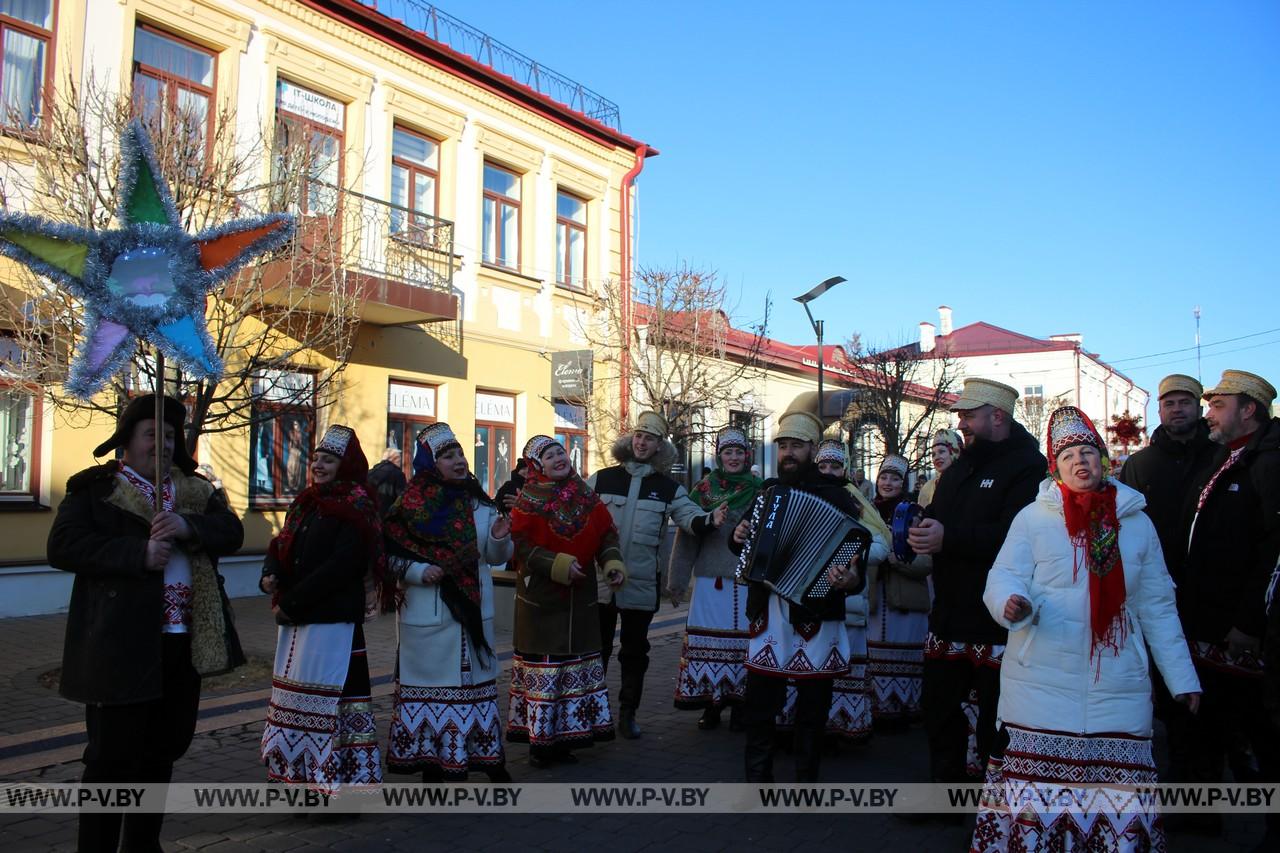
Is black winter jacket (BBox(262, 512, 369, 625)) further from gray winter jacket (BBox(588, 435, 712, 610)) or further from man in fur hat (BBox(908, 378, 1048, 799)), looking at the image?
man in fur hat (BBox(908, 378, 1048, 799))

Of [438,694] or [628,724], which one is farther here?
[628,724]

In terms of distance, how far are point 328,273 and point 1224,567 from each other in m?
8.84

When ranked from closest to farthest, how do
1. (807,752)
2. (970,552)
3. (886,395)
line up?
(970,552) < (807,752) < (886,395)

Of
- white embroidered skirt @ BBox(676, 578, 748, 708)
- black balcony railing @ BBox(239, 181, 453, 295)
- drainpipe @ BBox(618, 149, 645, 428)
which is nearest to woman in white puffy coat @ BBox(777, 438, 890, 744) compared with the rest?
white embroidered skirt @ BBox(676, 578, 748, 708)

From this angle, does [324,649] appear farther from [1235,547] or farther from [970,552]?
[1235,547]

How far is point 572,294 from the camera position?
19188 millimetres

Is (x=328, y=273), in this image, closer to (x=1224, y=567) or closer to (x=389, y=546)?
(x=389, y=546)

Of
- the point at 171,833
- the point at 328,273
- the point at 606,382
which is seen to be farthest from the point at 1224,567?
the point at 606,382

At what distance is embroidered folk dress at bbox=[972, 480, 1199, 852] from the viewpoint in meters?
3.77

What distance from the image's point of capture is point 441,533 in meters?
5.46

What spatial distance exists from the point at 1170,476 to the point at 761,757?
9.72ft

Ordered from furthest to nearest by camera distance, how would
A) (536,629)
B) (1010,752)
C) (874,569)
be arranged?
(874,569) < (536,629) < (1010,752)

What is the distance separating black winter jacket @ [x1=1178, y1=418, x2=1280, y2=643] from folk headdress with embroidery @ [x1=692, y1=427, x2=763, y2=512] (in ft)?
9.28

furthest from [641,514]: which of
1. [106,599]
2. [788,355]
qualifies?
[788,355]
